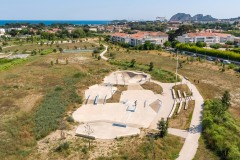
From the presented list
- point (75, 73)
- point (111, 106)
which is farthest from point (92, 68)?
point (111, 106)

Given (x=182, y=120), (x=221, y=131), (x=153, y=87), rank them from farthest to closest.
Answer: (x=153, y=87)
(x=182, y=120)
(x=221, y=131)

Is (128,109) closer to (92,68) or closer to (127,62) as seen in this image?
(92,68)

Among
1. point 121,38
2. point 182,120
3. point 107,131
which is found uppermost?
point 121,38

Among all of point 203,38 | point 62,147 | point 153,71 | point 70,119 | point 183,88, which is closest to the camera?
point 62,147

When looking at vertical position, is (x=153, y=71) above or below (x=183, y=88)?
above

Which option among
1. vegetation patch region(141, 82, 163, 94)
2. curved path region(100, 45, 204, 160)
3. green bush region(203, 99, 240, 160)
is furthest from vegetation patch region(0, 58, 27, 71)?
green bush region(203, 99, 240, 160)

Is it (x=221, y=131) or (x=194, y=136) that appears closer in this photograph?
(x=221, y=131)

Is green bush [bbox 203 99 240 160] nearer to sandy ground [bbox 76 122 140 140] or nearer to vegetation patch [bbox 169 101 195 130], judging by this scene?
vegetation patch [bbox 169 101 195 130]

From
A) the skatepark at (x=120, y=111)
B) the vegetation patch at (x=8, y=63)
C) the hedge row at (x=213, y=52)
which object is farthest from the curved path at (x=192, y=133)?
the vegetation patch at (x=8, y=63)

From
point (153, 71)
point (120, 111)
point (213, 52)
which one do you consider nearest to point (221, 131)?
point (120, 111)

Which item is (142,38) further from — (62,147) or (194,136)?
(62,147)

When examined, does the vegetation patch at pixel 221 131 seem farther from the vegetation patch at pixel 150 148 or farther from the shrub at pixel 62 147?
the shrub at pixel 62 147
